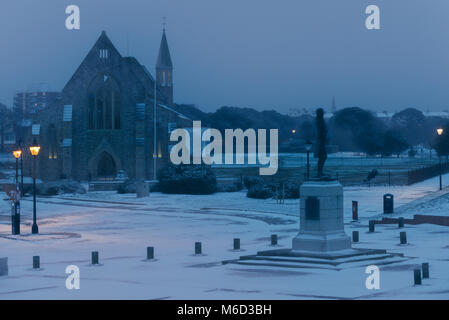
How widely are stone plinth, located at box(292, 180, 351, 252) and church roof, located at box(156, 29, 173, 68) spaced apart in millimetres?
84179

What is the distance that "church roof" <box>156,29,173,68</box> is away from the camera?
107 metres

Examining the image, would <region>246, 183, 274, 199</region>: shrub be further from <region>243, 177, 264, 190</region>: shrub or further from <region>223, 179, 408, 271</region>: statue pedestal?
<region>223, 179, 408, 271</region>: statue pedestal

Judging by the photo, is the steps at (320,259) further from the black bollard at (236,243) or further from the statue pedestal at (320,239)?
the black bollard at (236,243)

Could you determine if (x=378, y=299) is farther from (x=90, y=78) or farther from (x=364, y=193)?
(x=90, y=78)

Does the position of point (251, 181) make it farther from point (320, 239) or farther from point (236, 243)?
point (320, 239)

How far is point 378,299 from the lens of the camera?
18.0 m

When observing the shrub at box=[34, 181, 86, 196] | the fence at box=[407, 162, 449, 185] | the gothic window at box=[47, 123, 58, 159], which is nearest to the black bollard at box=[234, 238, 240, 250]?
the shrub at box=[34, 181, 86, 196]

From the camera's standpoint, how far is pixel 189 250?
30047mm

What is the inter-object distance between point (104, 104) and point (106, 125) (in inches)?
95.2

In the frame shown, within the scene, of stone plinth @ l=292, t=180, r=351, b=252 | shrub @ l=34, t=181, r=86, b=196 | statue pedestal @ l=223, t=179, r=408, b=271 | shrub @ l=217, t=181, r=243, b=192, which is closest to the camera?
statue pedestal @ l=223, t=179, r=408, b=271

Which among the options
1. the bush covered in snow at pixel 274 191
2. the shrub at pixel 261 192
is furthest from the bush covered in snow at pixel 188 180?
the shrub at pixel 261 192

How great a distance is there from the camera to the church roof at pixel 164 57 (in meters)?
107

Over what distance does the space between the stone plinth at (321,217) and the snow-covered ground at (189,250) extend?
171 centimetres

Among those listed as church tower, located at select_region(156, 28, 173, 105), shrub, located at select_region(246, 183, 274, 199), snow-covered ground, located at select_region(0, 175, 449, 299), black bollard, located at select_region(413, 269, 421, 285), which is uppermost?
church tower, located at select_region(156, 28, 173, 105)
